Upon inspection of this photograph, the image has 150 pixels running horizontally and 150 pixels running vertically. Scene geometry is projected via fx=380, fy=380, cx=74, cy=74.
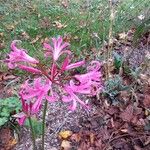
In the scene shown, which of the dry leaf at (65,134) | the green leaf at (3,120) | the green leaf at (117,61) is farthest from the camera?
the green leaf at (117,61)

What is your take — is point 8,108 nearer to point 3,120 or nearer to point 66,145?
point 3,120

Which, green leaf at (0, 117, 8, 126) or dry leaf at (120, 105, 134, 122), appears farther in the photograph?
dry leaf at (120, 105, 134, 122)

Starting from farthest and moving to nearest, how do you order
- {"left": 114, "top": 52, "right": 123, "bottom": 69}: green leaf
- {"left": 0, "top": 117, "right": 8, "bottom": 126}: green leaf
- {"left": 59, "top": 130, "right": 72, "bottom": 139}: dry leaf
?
{"left": 114, "top": 52, "right": 123, "bottom": 69}: green leaf, {"left": 59, "top": 130, "right": 72, "bottom": 139}: dry leaf, {"left": 0, "top": 117, "right": 8, "bottom": 126}: green leaf

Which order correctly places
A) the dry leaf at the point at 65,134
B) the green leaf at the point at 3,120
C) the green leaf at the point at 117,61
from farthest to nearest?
the green leaf at the point at 117,61, the dry leaf at the point at 65,134, the green leaf at the point at 3,120

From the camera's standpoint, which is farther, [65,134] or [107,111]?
[107,111]

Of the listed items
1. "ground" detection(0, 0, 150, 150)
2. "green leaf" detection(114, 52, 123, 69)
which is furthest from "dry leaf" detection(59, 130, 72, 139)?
"green leaf" detection(114, 52, 123, 69)

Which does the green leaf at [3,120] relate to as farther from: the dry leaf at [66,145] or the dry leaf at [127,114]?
the dry leaf at [127,114]

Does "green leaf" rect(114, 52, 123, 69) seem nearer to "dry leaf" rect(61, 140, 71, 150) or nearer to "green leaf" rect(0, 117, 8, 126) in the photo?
"dry leaf" rect(61, 140, 71, 150)

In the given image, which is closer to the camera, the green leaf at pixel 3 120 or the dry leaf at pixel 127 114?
the green leaf at pixel 3 120

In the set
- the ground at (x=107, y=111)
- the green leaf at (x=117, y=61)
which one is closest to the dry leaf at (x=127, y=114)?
the ground at (x=107, y=111)

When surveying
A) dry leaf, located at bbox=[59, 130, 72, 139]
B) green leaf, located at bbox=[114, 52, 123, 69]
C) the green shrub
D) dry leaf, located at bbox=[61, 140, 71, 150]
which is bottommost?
dry leaf, located at bbox=[61, 140, 71, 150]

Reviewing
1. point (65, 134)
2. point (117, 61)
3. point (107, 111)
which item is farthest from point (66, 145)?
point (117, 61)
